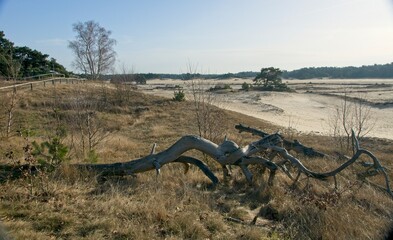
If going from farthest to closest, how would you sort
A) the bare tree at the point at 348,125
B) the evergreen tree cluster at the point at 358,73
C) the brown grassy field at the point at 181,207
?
1. the evergreen tree cluster at the point at 358,73
2. the bare tree at the point at 348,125
3. the brown grassy field at the point at 181,207

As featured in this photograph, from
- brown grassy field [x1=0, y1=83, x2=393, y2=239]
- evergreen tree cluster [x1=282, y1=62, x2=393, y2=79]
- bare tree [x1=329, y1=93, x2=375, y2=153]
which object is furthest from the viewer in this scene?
evergreen tree cluster [x1=282, y1=62, x2=393, y2=79]

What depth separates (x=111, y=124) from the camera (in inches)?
954

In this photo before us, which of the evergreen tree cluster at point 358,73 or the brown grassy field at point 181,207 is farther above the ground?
the brown grassy field at point 181,207

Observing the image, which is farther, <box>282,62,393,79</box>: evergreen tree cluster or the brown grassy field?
<box>282,62,393,79</box>: evergreen tree cluster

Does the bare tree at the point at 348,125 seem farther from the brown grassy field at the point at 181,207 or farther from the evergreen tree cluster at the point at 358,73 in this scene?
the evergreen tree cluster at the point at 358,73

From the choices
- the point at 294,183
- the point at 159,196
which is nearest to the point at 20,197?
the point at 159,196

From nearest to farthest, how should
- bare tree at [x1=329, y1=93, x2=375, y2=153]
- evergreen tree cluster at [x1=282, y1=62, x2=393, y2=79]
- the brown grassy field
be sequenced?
the brown grassy field → bare tree at [x1=329, y1=93, x2=375, y2=153] → evergreen tree cluster at [x1=282, y1=62, x2=393, y2=79]

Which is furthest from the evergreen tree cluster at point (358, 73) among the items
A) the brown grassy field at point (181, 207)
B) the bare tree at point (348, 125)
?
the brown grassy field at point (181, 207)

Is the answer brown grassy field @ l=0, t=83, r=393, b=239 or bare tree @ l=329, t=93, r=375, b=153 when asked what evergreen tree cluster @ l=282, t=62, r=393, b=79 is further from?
brown grassy field @ l=0, t=83, r=393, b=239

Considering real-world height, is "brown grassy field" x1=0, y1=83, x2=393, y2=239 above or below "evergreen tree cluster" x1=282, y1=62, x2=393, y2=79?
above

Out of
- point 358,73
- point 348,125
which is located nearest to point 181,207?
point 348,125

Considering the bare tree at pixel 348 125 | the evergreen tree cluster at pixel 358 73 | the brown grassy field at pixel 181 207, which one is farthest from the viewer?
the evergreen tree cluster at pixel 358 73

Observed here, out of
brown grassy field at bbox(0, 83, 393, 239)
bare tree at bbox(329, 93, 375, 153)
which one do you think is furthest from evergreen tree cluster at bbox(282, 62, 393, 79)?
brown grassy field at bbox(0, 83, 393, 239)

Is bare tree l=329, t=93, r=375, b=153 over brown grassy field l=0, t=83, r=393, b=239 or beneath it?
beneath
